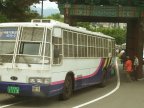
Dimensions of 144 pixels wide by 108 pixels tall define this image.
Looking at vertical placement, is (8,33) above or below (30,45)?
above

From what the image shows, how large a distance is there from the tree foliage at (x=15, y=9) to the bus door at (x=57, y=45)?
1540cm

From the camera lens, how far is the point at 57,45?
663 inches

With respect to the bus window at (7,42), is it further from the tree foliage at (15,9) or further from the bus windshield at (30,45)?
the tree foliage at (15,9)

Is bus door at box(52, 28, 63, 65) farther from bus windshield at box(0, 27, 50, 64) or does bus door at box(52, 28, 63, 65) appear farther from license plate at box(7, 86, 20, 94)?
license plate at box(7, 86, 20, 94)

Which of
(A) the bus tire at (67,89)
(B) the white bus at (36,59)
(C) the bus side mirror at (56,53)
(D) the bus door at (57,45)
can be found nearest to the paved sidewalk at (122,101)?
(A) the bus tire at (67,89)

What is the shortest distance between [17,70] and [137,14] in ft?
52.5

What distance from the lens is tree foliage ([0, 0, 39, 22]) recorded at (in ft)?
106

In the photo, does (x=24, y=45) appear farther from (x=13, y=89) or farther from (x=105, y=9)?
(x=105, y=9)

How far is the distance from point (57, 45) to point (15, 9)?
1689 cm

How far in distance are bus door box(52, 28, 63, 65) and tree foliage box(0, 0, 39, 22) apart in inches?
606

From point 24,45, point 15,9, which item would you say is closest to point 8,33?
point 24,45

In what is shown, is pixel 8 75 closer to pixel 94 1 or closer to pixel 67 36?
pixel 67 36

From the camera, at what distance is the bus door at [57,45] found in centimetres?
1642

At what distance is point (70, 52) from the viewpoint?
18.5 m
